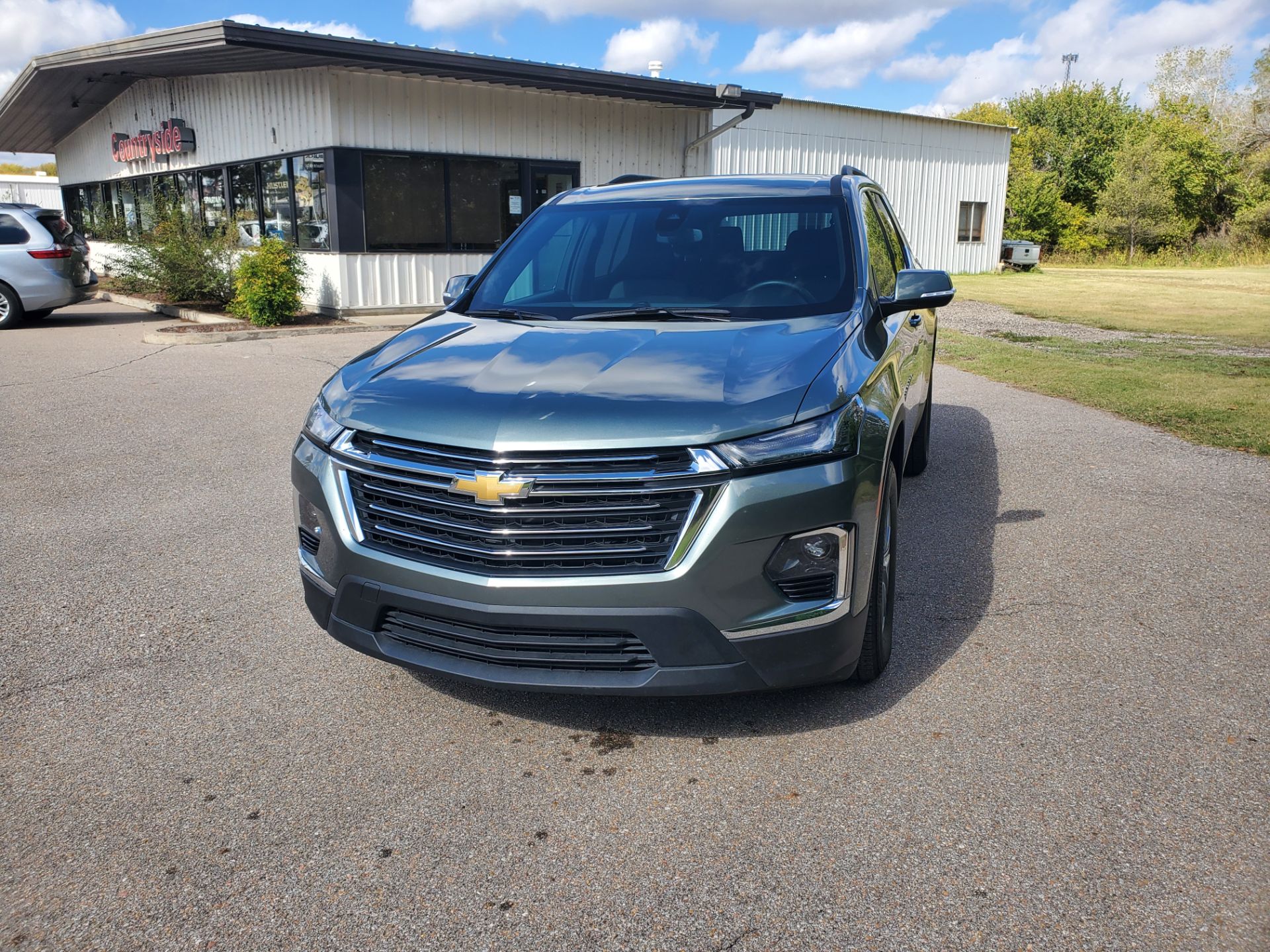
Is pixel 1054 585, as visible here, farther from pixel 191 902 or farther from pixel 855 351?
pixel 191 902

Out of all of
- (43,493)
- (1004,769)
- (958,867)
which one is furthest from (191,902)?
(43,493)

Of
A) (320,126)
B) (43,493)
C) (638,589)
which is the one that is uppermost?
(320,126)

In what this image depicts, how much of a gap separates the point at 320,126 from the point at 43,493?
1203 cm

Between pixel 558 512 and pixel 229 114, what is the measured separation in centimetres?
1982

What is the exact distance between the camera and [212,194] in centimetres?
2100

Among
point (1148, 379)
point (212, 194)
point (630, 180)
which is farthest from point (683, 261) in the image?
point (212, 194)

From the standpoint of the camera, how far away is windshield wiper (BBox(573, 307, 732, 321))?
389 cm

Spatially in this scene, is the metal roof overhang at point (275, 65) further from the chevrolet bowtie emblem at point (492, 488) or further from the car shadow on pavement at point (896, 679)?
the chevrolet bowtie emblem at point (492, 488)

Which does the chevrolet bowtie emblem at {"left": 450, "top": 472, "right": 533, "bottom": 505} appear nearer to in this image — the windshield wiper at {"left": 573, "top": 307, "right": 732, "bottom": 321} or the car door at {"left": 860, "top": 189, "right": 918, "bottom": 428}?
the windshield wiper at {"left": 573, "top": 307, "right": 732, "bottom": 321}

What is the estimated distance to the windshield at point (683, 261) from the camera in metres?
4.04

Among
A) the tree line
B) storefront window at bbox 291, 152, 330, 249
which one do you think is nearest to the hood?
storefront window at bbox 291, 152, 330, 249

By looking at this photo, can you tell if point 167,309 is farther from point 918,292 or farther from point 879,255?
point 918,292

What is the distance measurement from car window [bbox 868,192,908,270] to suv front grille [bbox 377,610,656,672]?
3237 millimetres

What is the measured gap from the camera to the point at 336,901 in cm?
246
